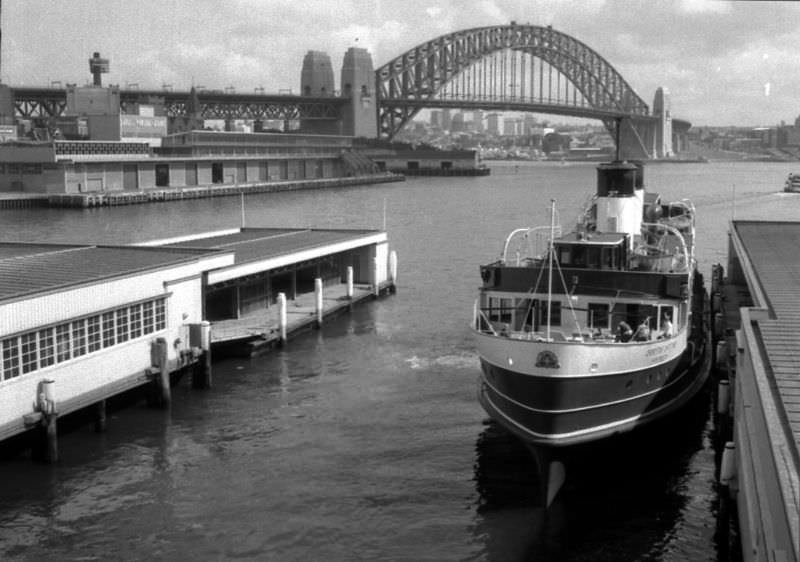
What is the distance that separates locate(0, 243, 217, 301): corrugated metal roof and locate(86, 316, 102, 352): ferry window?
30.8 inches

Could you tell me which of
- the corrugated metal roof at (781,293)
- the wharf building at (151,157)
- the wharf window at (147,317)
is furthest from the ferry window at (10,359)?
the wharf building at (151,157)

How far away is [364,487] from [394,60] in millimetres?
156146

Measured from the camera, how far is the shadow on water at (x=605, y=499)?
15422 mm

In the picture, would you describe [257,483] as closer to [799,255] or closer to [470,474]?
[470,474]

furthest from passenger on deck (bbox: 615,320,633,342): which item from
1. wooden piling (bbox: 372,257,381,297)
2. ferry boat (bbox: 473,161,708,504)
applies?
wooden piling (bbox: 372,257,381,297)

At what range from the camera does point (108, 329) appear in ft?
67.1

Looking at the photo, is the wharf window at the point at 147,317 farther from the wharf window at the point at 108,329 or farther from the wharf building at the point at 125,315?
the wharf window at the point at 108,329

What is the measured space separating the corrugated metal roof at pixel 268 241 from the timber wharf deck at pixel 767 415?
13834mm

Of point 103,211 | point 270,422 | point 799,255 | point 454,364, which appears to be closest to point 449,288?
point 454,364

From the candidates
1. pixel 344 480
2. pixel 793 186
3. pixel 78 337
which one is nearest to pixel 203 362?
pixel 78 337

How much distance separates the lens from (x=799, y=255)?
25734 mm

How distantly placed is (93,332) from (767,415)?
43.9 feet

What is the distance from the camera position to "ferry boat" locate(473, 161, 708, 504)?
16547mm

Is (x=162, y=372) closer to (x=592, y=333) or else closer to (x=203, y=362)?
(x=203, y=362)
